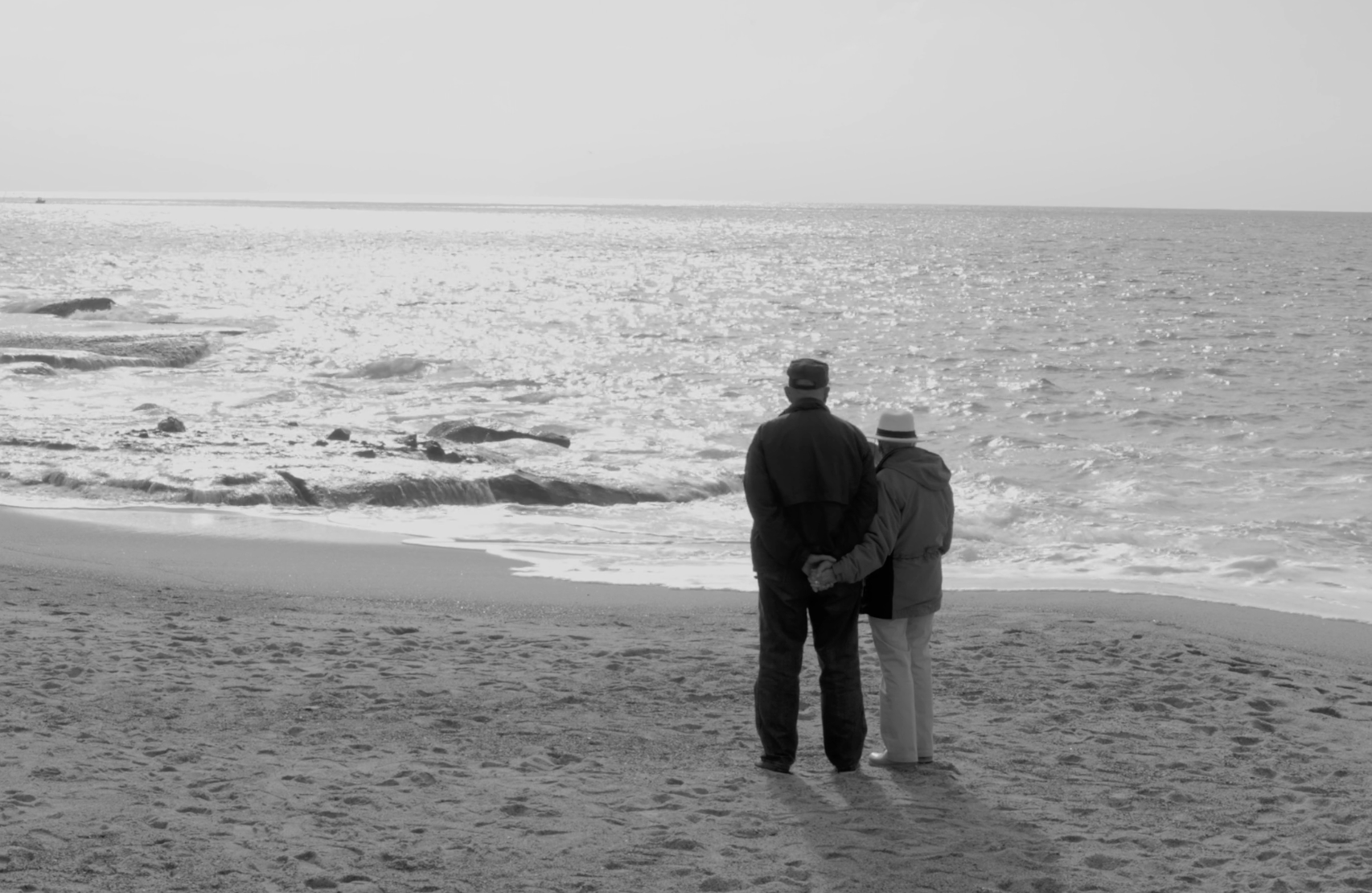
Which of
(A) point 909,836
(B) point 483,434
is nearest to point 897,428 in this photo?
(A) point 909,836

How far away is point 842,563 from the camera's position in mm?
5562

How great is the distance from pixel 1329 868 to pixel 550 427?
16.2 metres

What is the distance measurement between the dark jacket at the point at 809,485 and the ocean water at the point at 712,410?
4409mm

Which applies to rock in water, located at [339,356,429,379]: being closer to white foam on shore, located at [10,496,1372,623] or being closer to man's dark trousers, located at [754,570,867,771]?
white foam on shore, located at [10,496,1372,623]

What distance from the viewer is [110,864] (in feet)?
14.8

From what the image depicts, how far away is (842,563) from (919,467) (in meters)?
0.59

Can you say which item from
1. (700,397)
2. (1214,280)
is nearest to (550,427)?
(700,397)

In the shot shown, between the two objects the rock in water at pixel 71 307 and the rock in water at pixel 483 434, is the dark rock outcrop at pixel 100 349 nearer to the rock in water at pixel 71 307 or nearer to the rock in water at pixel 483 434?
the rock in water at pixel 71 307

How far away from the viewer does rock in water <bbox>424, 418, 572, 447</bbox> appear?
17.7 m

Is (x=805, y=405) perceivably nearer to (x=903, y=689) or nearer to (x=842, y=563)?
(x=842, y=563)

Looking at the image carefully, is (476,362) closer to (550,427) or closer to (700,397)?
(700,397)

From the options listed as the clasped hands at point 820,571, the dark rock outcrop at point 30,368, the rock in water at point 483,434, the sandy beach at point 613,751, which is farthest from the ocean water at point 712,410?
the clasped hands at point 820,571

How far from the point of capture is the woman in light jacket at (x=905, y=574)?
5.77 m

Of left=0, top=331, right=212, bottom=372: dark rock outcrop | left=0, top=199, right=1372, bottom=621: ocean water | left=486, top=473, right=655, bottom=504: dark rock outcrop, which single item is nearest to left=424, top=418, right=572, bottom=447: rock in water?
left=0, top=199, right=1372, bottom=621: ocean water
